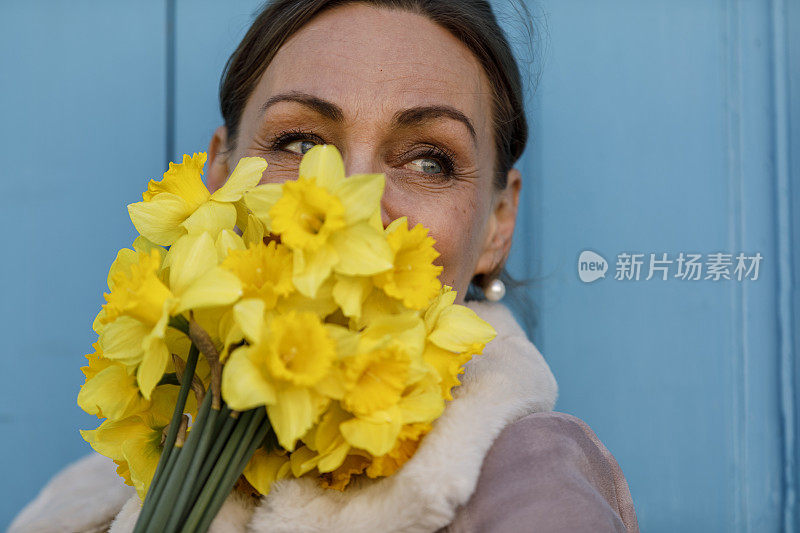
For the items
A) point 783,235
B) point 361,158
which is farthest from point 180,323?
point 783,235

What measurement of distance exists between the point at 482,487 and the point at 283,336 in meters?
0.27

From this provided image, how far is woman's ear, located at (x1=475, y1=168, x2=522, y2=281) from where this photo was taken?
1124mm

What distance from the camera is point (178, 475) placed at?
1.85 feet

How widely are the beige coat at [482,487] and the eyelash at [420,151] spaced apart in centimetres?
32

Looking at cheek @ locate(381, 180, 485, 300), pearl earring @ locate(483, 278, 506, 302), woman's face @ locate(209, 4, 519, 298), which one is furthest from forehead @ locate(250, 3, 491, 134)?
pearl earring @ locate(483, 278, 506, 302)

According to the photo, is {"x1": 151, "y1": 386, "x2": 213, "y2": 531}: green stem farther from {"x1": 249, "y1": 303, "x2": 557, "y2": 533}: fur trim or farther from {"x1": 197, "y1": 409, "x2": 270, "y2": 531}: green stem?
{"x1": 249, "y1": 303, "x2": 557, "y2": 533}: fur trim

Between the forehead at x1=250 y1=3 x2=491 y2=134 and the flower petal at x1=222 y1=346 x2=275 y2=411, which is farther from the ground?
the forehead at x1=250 y1=3 x2=491 y2=134

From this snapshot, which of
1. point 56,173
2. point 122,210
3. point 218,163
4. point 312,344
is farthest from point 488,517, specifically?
point 56,173

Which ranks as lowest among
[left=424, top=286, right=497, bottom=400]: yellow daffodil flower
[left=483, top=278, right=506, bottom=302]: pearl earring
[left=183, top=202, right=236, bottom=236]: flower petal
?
[left=483, top=278, right=506, bottom=302]: pearl earring

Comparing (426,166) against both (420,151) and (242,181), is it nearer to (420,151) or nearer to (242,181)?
(420,151)

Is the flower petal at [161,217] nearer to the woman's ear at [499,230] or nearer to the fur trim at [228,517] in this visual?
the fur trim at [228,517]

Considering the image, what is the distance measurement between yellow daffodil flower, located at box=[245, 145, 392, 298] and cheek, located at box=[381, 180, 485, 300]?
0.31 metres

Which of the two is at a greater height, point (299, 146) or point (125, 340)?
point (299, 146)

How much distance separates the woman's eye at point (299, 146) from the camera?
3.14ft
